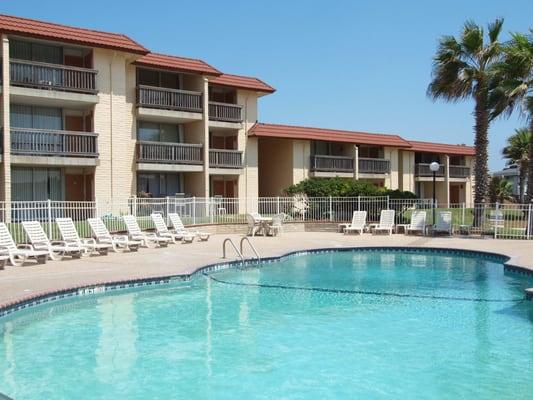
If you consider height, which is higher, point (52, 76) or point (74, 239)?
point (52, 76)

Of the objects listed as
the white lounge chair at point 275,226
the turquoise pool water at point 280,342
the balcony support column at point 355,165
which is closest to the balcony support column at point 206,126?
the white lounge chair at point 275,226

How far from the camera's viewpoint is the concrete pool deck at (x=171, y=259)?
12098 millimetres

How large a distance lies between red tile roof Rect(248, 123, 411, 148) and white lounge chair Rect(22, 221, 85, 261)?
17.9m

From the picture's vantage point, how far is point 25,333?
9.39 metres

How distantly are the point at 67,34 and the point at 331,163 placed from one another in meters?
18.4

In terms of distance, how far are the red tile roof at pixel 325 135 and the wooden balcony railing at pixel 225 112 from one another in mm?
1447

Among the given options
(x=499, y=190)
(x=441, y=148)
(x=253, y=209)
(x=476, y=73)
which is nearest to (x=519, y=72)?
(x=476, y=73)

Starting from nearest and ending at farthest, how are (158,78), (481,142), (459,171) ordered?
(481,142), (158,78), (459,171)

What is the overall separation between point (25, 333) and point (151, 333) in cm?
203

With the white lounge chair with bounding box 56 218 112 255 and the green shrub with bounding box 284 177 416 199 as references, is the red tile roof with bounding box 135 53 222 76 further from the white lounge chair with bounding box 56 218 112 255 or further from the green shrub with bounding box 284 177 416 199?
the white lounge chair with bounding box 56 218 112 255

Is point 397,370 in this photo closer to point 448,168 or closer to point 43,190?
point 43,190

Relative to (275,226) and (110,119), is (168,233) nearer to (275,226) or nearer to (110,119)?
(275,226)

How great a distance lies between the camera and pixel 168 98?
29.1m

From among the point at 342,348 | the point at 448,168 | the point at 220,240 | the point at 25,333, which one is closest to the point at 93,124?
the point at 220,240
